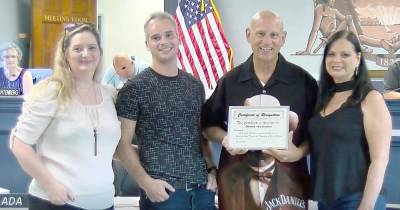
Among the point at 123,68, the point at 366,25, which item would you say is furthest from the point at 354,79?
the point at 366,25

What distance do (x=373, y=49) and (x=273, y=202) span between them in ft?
15.2

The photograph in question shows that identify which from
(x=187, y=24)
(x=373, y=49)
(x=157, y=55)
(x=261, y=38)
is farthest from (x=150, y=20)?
(x=373, y=49)

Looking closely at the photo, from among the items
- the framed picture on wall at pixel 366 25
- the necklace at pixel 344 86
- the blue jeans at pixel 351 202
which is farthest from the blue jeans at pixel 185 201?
the framed picture on wall at pixel 366 25

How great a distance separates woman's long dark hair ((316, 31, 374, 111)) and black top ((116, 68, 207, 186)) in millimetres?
591

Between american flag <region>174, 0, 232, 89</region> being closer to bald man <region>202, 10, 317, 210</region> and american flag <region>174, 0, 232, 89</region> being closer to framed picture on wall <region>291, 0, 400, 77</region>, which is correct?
framed picture on wall <region>291, 0, 400, 77</region>

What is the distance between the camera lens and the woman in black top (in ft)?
7.23

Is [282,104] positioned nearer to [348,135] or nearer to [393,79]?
[348,135]

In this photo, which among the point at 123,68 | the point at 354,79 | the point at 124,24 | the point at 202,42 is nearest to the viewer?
the point at 354,79

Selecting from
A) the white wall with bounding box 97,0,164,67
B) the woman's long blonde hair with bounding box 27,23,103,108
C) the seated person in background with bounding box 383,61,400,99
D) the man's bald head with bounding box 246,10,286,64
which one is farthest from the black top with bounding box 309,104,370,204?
the white wall with bounding box 97,0,164,67

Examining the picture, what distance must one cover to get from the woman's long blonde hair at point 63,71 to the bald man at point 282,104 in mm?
641

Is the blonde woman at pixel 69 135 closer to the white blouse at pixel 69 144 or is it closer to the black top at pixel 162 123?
the white blouse at pixel 69 144

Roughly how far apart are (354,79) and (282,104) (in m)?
0.33

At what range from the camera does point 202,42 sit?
6.07 metres

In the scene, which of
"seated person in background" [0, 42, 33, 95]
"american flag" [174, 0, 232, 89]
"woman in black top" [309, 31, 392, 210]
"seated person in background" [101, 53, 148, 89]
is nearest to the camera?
"woman in black top" [309, 31, 392, 210]
